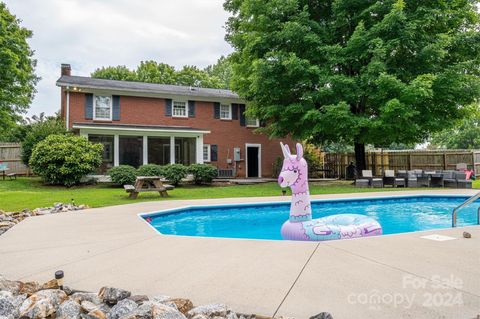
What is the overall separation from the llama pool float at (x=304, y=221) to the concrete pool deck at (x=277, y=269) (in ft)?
2.32

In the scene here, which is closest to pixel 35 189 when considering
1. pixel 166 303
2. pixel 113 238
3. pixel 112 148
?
pixel 112 148

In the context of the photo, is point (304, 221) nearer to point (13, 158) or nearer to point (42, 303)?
point (42, 303)

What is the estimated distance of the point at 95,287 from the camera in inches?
126

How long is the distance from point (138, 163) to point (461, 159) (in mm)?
20062

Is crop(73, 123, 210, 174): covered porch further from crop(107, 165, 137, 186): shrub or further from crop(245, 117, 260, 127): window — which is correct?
crop(245, 117, 260, 127): window

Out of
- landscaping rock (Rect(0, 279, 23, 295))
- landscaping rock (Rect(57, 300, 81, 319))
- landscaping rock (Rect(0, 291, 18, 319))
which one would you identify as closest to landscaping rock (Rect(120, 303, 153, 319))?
landscaping rock (Rect(57, 300, 81, 319))

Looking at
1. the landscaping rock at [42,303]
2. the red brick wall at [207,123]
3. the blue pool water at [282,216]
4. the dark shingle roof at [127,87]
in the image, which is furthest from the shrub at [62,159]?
the landscaping rock at [42,303]

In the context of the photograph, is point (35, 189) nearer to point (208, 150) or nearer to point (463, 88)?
point (208, 150)

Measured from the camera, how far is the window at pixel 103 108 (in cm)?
1906

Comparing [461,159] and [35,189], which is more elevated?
[461,159]

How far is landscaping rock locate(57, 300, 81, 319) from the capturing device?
250 cm

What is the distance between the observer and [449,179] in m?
15.1

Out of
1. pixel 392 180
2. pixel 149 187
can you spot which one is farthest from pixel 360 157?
pixel 149 187

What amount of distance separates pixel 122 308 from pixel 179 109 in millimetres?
19281
